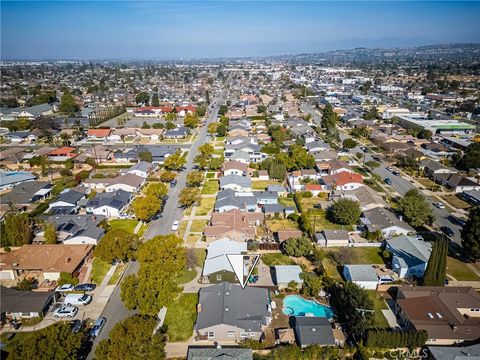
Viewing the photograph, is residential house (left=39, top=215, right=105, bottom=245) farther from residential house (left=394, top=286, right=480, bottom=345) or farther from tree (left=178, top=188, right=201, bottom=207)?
residential house (left=394, top=286, right=480, bottom=345)

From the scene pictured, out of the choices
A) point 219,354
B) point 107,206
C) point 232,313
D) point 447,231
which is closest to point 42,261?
point 107,206

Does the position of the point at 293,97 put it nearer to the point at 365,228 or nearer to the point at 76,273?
the point at 365,228

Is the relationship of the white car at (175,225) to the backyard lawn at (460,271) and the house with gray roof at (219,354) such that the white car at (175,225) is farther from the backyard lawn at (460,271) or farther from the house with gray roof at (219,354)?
the backyard lawn at (460,271)

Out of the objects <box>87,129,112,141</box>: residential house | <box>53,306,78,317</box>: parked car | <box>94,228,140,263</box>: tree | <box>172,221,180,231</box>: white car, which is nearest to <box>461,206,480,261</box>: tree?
<box>172,221,180,231</box>: white car

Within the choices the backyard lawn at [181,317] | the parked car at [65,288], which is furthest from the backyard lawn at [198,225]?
the parked car at [65,288]

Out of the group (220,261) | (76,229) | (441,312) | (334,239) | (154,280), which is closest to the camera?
(441,312)

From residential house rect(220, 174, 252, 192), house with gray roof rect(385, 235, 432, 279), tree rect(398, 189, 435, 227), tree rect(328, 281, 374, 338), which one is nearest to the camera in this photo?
tree rect(328, 281, 374, 338)

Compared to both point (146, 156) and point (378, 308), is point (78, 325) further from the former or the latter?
point (146, 156)
